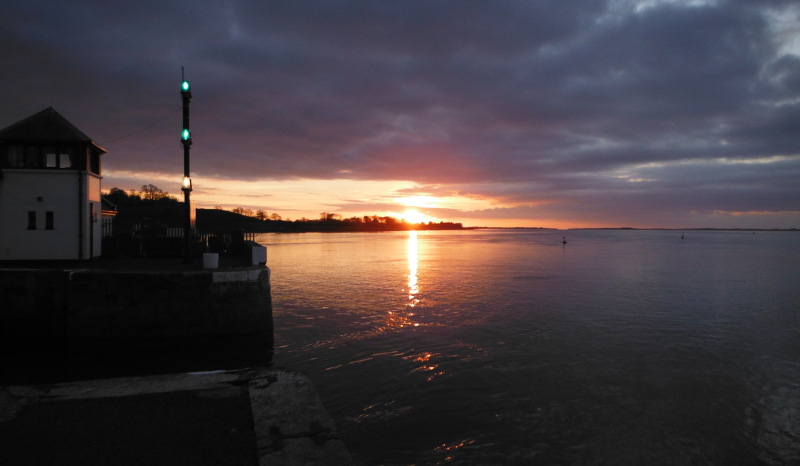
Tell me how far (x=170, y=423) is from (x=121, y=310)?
28.5 feet

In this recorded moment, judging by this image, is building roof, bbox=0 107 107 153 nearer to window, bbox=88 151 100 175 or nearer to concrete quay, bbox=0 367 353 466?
window, bbox=88 151 100 175

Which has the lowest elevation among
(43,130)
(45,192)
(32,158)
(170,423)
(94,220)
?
(170,423)

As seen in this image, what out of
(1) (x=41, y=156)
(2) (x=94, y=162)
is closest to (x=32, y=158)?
(1) (x=41, y=156)

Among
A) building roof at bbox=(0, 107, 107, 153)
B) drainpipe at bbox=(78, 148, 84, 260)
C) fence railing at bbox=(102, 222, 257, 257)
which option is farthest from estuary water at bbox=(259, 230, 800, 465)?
building roof at bbox=(0, 107, 107, 153)

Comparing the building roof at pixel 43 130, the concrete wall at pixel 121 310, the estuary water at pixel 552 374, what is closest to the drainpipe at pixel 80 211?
the building roof at pixel 43 130

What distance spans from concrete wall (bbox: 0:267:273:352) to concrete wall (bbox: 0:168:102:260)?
12.0ft

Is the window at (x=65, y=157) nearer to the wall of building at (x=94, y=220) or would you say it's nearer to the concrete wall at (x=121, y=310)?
the wall of building at (x=94, y=220)

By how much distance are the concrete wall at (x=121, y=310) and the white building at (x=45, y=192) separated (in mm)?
3686

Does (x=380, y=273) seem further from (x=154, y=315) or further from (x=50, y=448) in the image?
(x=50, y=448)

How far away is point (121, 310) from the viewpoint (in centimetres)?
1226

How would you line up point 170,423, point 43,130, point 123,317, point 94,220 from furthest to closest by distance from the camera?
1. point 94,220
2. point 43,130
3. point 123,317
4. point 170,423

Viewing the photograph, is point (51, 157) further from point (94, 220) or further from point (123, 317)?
point (123, 317)

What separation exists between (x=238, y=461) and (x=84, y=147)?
17.0 meters

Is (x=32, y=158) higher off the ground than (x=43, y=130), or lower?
lower
